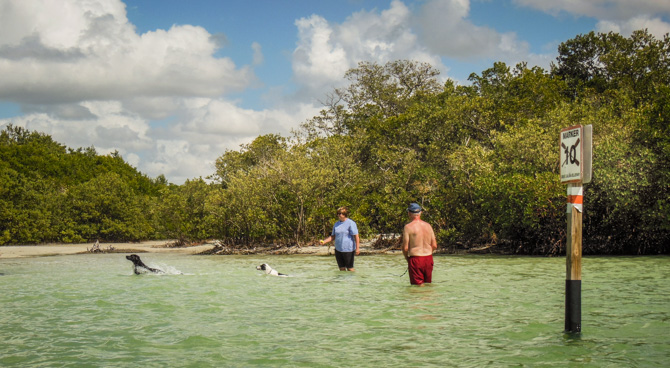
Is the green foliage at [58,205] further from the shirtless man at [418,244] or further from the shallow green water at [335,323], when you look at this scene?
the shirtless man at [418,244]

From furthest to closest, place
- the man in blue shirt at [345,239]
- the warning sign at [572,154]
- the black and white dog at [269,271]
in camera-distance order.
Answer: the black and white dog at [269,271] < the man in blue shirt at [345,239] < the warning sign at [572,154]

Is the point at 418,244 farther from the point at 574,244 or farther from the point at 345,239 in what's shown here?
the point at 574,244

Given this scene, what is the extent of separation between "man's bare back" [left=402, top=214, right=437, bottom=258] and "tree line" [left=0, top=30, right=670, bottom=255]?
45.6ft

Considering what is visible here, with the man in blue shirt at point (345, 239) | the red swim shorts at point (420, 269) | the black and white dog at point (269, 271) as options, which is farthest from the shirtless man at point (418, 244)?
the black and white dog at point (269, 271)

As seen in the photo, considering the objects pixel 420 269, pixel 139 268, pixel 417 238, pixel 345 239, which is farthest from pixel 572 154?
pixel 139 268

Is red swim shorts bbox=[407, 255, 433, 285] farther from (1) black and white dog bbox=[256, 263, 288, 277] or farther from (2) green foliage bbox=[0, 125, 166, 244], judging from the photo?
(2) green foliage bbox=[0, 125, 166, 244]

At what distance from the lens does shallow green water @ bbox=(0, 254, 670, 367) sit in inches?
292

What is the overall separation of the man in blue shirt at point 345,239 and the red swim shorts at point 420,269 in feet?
11.3

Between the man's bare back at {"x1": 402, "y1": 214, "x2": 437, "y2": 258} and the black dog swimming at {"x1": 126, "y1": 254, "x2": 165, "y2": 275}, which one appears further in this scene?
the black dog swimming at {"x1": 126, "y1": 254, "x2": 165, "y2": 275}

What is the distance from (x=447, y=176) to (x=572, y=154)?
24713 mm

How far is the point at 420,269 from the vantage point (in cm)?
1356

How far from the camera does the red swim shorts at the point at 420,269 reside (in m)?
13.4

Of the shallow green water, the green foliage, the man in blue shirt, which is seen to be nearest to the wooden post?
the shallow green water

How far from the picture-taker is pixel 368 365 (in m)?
6.99
